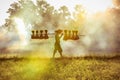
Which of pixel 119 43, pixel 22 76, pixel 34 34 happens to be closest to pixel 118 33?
pixel 119 43

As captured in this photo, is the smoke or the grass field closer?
the grass field

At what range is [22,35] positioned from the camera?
193ft

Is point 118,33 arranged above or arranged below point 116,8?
below

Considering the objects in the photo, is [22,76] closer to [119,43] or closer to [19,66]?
[19,66]

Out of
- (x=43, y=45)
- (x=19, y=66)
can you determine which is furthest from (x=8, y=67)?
(x=43, y=45)

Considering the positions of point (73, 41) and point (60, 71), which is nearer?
point (60, 71)

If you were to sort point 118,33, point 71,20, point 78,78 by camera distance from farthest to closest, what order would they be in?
point 71,20
point 118,33
point 78,78

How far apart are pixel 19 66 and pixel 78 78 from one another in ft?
15.9

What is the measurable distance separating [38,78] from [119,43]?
37849 mm

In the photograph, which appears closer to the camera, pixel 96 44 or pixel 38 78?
pixel 38 78

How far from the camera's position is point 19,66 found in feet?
54.2

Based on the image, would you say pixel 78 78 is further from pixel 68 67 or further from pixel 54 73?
pixel 68 67

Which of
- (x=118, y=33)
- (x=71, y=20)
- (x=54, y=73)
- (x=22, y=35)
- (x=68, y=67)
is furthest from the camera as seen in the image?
(x=71, y=20)

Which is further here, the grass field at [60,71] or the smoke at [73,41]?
the smoke at [73,41]
